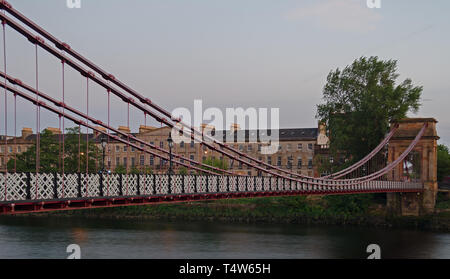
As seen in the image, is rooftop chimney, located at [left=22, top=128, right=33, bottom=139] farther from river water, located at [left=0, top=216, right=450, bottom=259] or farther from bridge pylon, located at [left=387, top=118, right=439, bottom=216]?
bridge pylon, located at [left=387, top=118, right=439, bottom=216]

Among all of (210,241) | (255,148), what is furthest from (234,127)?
(210,241)

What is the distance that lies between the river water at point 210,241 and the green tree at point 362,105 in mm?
9435

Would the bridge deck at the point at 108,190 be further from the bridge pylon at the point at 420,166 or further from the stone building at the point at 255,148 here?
the stone building at the point at 255,148

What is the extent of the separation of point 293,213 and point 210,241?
20.5m

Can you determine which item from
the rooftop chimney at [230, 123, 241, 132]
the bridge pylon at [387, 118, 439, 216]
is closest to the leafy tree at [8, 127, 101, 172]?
the rooftop chimney at [230, 123, 241, 132]

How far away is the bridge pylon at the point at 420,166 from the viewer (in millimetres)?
67562

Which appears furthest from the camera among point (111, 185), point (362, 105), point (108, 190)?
point (362, 105)

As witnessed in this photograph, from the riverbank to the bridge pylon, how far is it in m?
1.27

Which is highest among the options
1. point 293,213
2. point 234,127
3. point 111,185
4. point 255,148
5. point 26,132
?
point 234,127

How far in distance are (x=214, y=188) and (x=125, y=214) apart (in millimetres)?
44073

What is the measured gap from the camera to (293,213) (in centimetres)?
7212

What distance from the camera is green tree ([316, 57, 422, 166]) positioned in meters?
67.3

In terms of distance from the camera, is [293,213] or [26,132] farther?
[26,132]

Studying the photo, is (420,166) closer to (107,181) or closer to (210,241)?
(210,241)
